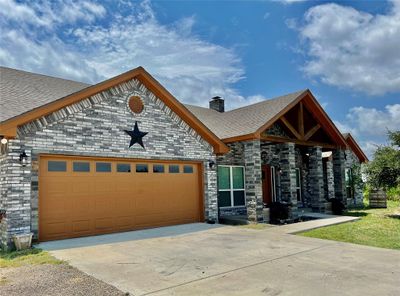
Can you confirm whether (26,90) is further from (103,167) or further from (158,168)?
(158,168)

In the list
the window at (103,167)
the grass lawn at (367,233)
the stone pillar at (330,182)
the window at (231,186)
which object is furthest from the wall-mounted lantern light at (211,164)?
the stone pillar at (330,182)

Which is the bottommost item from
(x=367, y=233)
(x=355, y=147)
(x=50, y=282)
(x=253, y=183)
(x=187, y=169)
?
(x=367, y=233)

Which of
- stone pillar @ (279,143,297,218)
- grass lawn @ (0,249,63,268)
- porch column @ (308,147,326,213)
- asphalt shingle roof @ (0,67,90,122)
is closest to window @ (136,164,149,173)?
asphalt shingle roof @ (0,67,90,122)

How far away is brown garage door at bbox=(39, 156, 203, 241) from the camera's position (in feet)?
31.4

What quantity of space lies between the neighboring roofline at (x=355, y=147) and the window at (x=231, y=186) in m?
10.0

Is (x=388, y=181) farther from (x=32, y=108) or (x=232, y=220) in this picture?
(x=32, y=108)

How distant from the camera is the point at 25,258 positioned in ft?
24.8

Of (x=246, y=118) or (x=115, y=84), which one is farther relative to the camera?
(x=246, y=118)

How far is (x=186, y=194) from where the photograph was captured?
13.0 meters

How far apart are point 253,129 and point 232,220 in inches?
147

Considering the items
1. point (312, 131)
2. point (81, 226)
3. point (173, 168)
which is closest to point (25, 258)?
point (81, 226)

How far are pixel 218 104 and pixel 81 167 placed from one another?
490 inches

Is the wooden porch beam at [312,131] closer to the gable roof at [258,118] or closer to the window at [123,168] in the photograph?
the gable roof at [258,118]

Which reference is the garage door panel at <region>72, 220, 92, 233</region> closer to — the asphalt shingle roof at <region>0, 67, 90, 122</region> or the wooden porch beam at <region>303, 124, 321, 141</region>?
the asphalt shingle roof at <region>0, 67, 90, 122</region>
